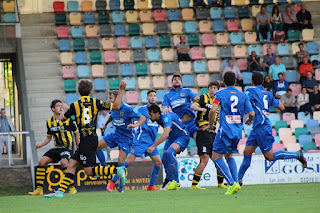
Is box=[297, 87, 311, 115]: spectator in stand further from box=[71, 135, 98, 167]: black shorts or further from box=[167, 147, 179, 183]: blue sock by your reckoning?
box=[71, 135, 98, 167]: black shorts

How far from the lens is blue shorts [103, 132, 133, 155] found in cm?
1131

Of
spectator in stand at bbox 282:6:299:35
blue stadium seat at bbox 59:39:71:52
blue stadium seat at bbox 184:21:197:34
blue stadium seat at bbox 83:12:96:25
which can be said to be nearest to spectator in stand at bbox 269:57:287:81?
spectator in stand at bbox 282:6:299:35

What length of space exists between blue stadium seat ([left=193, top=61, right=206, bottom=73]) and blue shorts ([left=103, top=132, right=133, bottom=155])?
868 cm

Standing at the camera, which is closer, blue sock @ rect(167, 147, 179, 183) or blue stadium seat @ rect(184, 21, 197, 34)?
blue sock @ rect(167, 147, 179, 183)

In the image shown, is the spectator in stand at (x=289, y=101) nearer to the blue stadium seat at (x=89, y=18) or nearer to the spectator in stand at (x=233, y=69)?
the spectator in stand at (x=233, y=69)

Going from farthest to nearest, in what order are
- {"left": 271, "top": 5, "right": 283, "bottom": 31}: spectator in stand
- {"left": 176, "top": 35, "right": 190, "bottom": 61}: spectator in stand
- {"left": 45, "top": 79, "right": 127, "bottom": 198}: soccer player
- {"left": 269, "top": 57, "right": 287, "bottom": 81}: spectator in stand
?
{"left": 271, "top": 5, "right": 283, "bottom": 31}: spectator in stand
{"left": 176, "top": 35, "right": 190, "bottom": 61}: spectator in stand
{"left": 269, "top": 57, "right": 287, "bottom": 81}: spectator in stand
{"left": 45, "top": 79, "right": 127, "bottom": 198}: soccer player

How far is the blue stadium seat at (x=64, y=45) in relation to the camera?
19.5 m

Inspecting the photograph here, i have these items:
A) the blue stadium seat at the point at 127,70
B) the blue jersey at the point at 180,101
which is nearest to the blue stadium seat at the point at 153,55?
the blue stadium seat at the point at 127,70

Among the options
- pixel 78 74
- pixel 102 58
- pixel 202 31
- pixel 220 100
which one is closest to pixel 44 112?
pixel 78 74

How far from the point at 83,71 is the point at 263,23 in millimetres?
6560

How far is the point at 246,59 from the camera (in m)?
20.2

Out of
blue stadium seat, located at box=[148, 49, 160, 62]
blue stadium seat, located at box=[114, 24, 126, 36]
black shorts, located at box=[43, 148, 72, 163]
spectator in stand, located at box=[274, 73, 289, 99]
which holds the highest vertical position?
blue stadium seat, located at box=[114, 24, 126, 36]

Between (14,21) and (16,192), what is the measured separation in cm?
721

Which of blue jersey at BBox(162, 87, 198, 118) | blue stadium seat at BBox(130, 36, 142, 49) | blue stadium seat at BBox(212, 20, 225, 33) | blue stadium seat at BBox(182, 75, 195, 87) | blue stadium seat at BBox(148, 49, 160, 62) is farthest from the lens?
blue stadium seat at BBox(212, 20, 225, 33)
